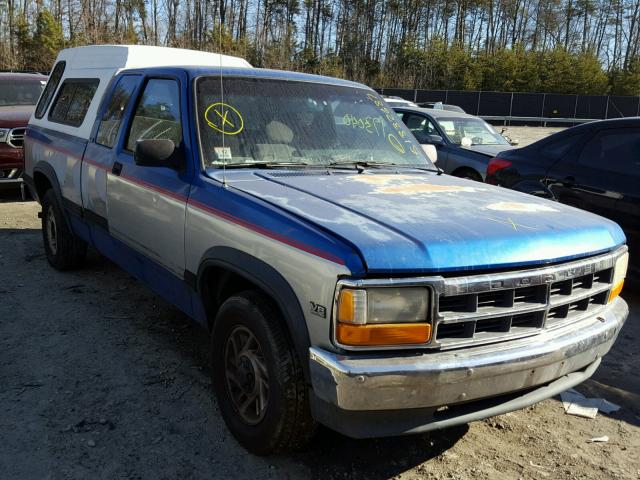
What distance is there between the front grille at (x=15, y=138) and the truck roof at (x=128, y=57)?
3126 millimetres

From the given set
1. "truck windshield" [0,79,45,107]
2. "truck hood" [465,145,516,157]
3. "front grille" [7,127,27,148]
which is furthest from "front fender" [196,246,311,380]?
"truck windshield" [0,79,45,107]

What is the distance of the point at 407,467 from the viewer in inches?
114

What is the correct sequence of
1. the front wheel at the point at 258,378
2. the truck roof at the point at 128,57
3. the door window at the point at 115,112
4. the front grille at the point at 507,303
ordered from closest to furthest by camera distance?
the front grille at the point at 507,303 → the front wheel at the point at 258,378 → the door window at the point at 115,112 → the truck roof at the point at 128,57

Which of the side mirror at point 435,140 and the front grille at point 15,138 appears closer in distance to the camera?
the front grille at point 15,138

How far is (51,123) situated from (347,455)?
4347 millimetres

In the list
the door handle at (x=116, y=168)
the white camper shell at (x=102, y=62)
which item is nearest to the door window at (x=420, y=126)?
the white camper shell at (x=102, y=62)

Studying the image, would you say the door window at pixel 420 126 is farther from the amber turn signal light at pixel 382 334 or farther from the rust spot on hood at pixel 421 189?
the amber turn signal light at pixel 382 334

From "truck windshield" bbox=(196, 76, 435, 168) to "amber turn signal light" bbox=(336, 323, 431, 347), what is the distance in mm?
1434

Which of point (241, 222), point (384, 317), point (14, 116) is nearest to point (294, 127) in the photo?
point (241, 222)

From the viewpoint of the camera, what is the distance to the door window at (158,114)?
3639 millimetres

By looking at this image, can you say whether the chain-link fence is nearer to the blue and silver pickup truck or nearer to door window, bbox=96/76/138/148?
door window, bbox=96/76/138/148

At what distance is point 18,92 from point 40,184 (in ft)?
17.7

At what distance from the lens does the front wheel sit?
101 inches

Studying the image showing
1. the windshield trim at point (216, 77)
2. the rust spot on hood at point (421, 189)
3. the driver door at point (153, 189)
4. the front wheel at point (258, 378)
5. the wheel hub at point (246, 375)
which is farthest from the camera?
the driver door at point (153, 189)
